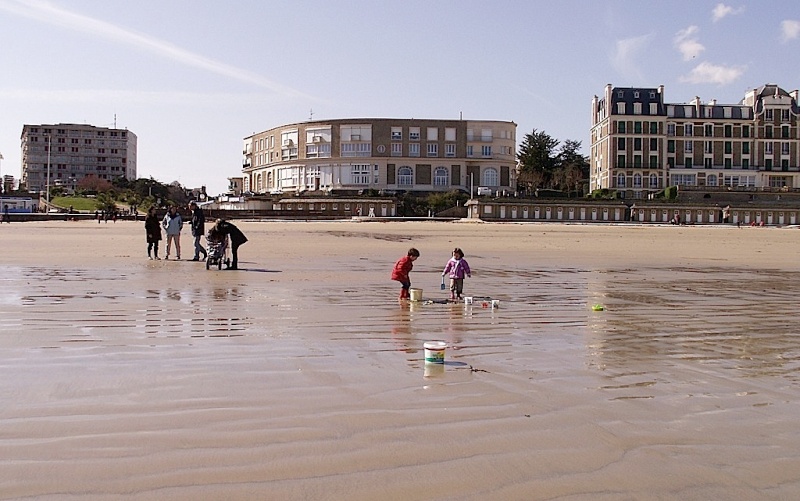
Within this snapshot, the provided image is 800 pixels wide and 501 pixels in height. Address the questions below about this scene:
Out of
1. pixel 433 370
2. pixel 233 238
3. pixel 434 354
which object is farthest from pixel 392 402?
pixel 233 238

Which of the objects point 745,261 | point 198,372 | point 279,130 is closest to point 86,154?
point 279,130

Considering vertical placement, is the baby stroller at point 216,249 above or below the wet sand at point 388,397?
above

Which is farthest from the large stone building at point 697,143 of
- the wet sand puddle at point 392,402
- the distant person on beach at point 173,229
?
the wet sand puddle at point 392,402

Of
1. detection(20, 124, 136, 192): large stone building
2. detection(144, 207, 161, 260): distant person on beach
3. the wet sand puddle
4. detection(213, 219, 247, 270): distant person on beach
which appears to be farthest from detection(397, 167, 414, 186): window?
the wet sand puddle

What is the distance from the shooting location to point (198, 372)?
6695 mm

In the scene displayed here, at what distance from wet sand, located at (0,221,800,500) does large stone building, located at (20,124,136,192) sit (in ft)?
499

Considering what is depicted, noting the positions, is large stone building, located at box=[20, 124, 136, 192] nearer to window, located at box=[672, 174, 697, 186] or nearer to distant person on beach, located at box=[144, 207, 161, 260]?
window, located at box=[672, 174, 697, 186]

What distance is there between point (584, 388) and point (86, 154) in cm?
16417

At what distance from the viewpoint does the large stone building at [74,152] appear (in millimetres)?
152250

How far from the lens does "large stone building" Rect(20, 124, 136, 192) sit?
152250 millimetres

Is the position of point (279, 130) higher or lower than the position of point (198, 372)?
higher

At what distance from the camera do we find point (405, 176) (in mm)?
99625

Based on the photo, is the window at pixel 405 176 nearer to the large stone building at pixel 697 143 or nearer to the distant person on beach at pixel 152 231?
the large stone building at pixel 697 143

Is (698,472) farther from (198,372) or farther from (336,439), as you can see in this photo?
(198,372)
